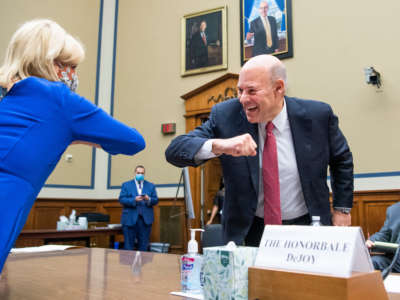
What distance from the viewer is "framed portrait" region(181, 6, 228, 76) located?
7211 mm

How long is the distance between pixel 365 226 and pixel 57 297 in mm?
5252

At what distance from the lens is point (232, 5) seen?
7211 mm

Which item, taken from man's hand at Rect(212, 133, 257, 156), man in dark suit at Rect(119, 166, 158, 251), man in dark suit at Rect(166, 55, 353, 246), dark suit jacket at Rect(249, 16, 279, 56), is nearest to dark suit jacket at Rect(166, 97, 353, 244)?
man in dark suit at Rect(166, 55, 353, 246)

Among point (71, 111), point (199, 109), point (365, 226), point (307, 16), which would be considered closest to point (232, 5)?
point (307, 16)

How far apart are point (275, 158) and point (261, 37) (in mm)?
5729

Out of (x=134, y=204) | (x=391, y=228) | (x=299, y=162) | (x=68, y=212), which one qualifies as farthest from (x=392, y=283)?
(x=68, y=212)

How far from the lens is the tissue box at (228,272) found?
81cm

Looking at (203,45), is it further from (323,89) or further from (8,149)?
(8,149)

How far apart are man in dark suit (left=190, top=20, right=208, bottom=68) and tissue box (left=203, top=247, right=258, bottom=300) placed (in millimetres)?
6739

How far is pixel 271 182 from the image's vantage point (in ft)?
4.74

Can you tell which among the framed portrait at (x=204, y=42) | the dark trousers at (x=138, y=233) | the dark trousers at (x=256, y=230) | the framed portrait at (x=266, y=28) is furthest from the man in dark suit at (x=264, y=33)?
the dark trousers at (x=256, y=230)

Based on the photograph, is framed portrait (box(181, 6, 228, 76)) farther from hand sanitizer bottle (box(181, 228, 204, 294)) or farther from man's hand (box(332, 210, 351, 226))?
hand sanitizer bottle (box(181, 228, 204, 294))

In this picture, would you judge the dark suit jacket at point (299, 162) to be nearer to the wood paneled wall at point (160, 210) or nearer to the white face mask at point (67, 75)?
the white face mask at point (67, 75)

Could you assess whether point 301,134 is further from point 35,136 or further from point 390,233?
point 390,233
